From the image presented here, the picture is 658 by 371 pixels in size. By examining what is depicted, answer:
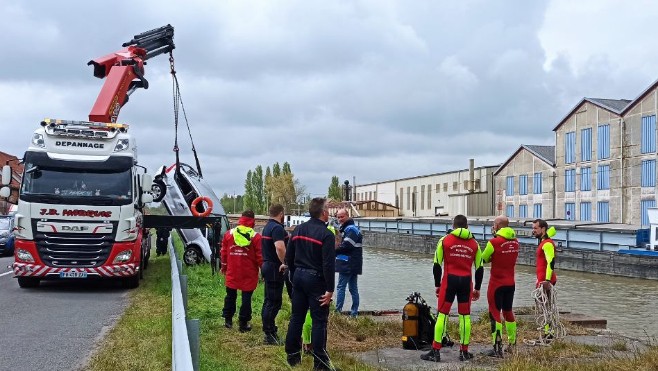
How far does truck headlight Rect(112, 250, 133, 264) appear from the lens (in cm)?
1277

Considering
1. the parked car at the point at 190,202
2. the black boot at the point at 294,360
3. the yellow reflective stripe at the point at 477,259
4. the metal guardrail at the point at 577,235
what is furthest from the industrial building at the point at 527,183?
the black boot at the point at 294,360

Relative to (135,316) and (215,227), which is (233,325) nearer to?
(135,316)

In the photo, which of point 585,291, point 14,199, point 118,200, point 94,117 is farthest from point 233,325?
point 585,291

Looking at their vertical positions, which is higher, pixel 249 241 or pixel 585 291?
pixel 249 241

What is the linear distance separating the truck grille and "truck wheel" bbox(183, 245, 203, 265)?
6.29 meters

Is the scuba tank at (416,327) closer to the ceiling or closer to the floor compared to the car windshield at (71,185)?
closer to the floor

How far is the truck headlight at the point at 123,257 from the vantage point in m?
12.8

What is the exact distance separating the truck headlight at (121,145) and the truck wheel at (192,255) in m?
6.27

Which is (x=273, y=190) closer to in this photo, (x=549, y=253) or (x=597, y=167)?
(x=597, y=167)

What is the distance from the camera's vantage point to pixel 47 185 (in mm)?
12617

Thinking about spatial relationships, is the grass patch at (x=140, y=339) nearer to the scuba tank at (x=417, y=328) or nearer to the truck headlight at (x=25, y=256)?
the truck headlight at (x=25, y=256)

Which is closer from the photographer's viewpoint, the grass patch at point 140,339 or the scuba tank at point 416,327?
the grass patch at point 140,339

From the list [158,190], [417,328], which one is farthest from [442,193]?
[417,328]

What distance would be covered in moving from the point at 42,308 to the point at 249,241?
410cm
